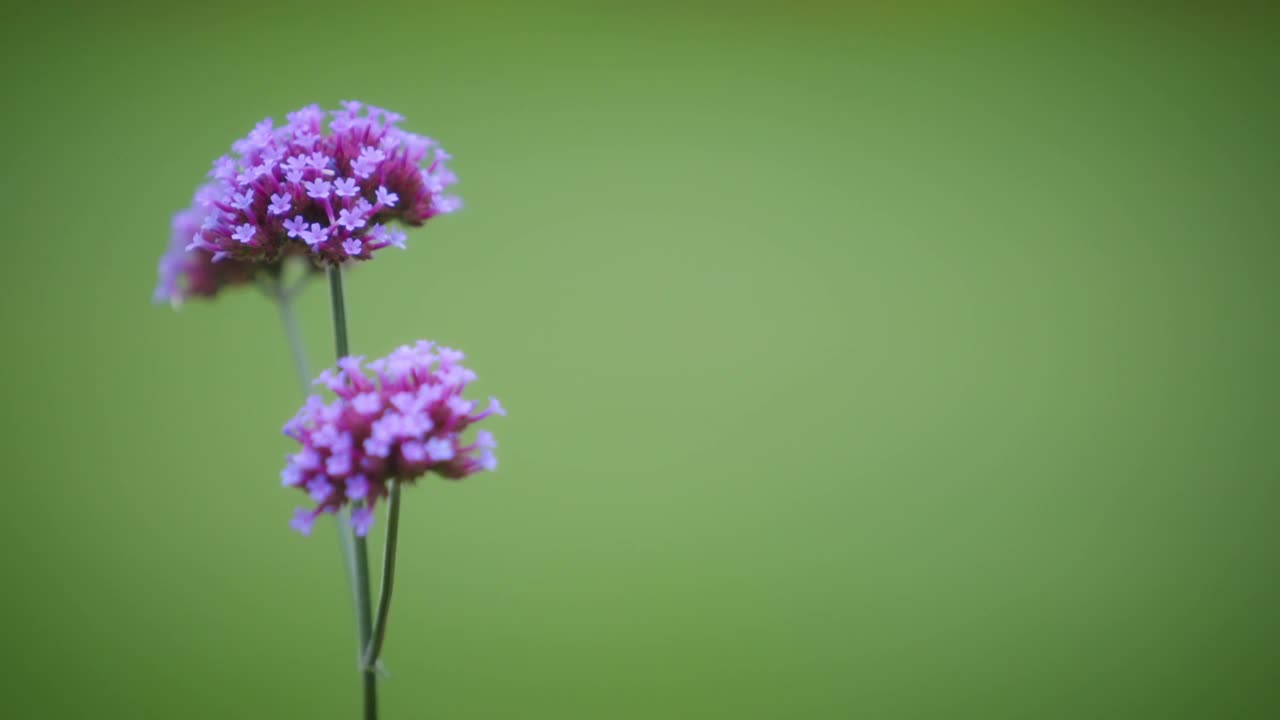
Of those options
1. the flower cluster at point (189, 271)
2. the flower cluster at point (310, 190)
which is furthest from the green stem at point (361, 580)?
the flower cluster at point (189, 271)

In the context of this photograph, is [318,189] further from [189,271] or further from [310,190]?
[189,271]

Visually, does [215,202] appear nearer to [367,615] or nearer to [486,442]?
[486,442]

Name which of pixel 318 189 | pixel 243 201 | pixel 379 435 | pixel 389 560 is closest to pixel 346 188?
pixel 318 189

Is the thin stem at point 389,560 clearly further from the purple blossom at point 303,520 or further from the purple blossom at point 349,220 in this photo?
the purple blossom at point 349,220

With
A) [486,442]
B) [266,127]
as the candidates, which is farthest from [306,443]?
[266,127]

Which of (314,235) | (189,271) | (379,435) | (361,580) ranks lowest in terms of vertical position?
(361,580)

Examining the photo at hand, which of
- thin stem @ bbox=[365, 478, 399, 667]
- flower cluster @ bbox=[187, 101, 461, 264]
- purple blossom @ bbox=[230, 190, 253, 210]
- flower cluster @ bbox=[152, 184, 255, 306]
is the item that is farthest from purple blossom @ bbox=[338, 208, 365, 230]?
flower cluster @ bbox=[152, 184, 255, 306]

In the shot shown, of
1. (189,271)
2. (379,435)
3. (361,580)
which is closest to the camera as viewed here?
(379,435)
